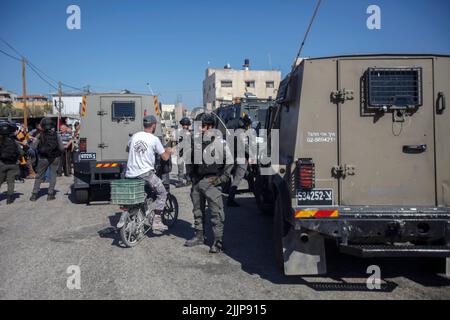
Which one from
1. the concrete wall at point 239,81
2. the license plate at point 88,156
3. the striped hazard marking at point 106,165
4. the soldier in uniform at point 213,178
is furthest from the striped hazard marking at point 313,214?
the concrete wall at point 239,81

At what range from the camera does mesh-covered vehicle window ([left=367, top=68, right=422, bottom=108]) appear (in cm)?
460

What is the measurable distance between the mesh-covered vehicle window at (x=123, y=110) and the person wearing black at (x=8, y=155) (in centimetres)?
251

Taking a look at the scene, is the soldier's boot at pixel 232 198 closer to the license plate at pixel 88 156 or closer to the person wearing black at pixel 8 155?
the license plate at pixel 88 156

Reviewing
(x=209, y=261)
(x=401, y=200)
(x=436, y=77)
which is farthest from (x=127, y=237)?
(x=436, y=77)

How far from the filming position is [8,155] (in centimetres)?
1008

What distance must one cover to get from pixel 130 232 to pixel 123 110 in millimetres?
4859

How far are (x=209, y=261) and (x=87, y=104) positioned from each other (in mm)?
6233

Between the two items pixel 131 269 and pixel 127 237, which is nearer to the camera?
pixel 131 269

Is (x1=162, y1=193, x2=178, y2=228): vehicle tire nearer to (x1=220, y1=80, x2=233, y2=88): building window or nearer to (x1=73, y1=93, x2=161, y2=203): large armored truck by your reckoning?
(x1=73, y1=93, x2=161, y2=203): large armored truck

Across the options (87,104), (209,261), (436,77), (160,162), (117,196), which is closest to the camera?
(436,77)

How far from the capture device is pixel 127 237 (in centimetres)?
640

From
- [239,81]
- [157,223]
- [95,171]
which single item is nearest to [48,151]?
[95,171]

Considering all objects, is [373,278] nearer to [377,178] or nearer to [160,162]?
[377,178]

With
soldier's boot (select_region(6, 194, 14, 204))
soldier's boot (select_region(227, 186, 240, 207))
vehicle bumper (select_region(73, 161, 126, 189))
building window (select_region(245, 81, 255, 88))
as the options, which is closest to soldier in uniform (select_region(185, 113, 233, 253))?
soldier's boot (select_region(227, 186, 240, 207))
